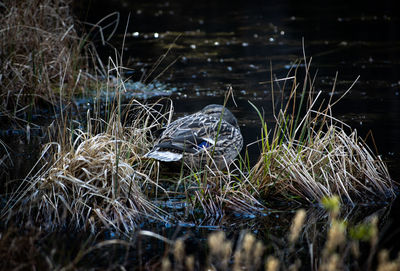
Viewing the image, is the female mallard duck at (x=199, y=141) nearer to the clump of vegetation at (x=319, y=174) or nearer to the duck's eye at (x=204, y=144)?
the duck's eye at (x=204, y=144)

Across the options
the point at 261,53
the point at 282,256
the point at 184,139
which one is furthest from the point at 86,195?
the point at 261,53

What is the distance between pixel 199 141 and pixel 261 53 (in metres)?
7.11

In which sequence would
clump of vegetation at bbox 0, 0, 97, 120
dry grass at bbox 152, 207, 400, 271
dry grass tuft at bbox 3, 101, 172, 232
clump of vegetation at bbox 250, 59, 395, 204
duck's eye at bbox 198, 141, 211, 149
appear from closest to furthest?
dry grass at bbox 152, 207, 400, 271 → dry grass tuft at bbox 3, 101, 172, 232 → clump of vegetation at bbox 250, 59, 395, 204 → duck's eye at bbox 198, 141, 211, 149 → clump of vegetation at bbox 0, 0, 97, 120

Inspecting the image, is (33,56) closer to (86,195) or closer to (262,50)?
(86,195)

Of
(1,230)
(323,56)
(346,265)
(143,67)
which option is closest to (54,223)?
(1,230)

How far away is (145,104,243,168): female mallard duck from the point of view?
19.6ft

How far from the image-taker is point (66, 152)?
5844 millimetres

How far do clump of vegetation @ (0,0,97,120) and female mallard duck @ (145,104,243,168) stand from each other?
2.05 metres

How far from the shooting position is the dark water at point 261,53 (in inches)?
328

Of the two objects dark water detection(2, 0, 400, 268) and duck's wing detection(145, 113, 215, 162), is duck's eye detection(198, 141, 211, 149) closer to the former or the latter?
duck's wing detection(145, 113, 215, 162)

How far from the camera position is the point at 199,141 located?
6195mm

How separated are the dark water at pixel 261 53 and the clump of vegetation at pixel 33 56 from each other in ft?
1.81

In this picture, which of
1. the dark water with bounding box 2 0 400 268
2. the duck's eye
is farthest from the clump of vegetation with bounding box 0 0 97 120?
the duck's eye

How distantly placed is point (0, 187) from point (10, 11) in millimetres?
3395
